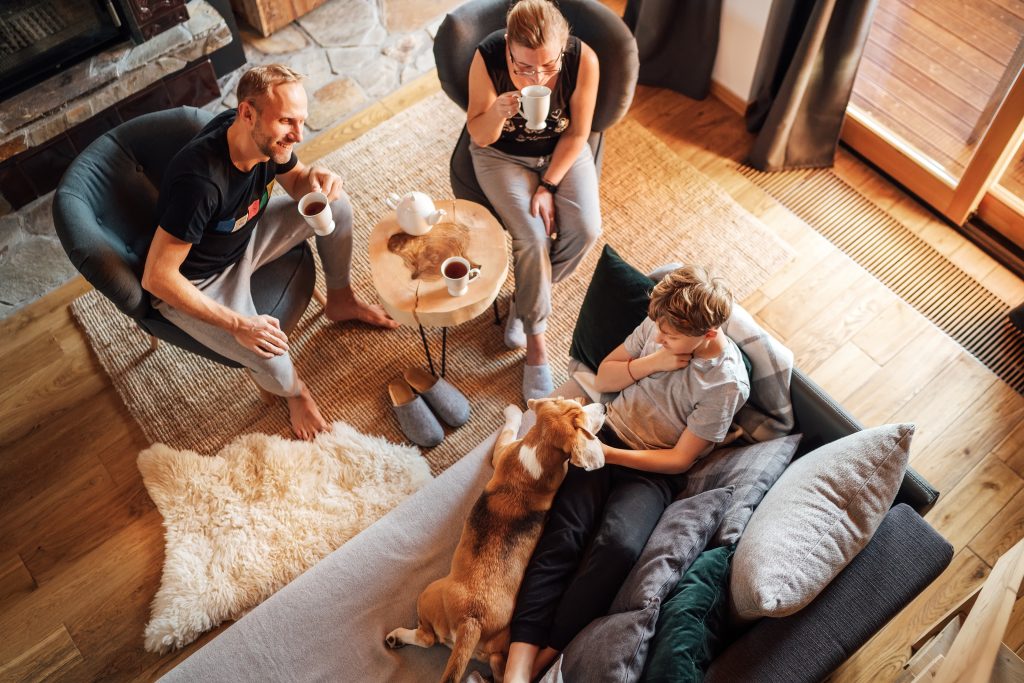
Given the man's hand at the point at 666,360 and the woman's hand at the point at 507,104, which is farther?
the woman's hand at the point at 507,104

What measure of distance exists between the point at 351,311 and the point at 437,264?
608 millimetres

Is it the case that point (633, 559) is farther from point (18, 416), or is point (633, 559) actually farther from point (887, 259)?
→ point (18, 416)

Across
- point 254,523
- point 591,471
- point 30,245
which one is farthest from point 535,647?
point 30,245

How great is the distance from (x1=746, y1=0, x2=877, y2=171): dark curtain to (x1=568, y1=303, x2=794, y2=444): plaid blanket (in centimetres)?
136

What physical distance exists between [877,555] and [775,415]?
0.39m

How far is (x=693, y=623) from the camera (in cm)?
151

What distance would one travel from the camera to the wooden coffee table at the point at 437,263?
2.14 metres

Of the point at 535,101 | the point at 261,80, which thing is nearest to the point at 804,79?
the point at 535,101

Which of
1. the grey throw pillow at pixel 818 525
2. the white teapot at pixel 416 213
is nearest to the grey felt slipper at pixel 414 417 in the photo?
the white teapot at pixel 416 213

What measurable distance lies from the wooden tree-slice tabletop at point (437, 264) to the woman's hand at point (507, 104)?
28cm

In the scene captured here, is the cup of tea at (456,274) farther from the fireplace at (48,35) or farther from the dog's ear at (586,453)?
the fireplace at (48,35)

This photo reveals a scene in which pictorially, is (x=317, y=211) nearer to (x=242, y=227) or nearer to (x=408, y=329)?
(x=242, y=227)

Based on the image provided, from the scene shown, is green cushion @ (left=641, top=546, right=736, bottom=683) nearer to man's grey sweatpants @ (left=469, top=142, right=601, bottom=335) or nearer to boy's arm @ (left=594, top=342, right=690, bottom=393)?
boy's arm @ (left=594, top=342, right=690, bottom=393)

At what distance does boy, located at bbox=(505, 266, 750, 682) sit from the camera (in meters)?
1.70
